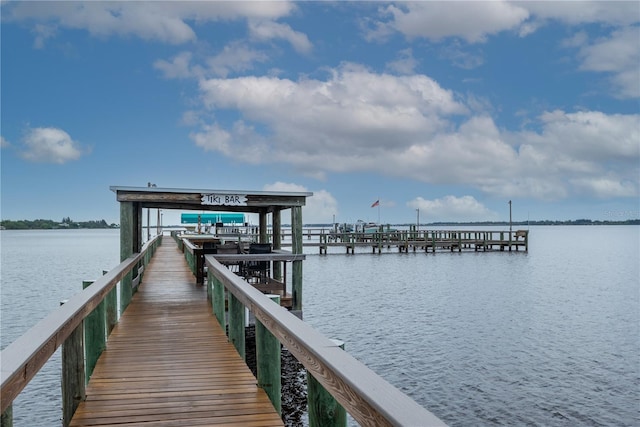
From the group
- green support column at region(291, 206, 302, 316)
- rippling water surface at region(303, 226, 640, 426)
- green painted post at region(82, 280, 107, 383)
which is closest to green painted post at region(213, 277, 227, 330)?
green painted post at region(82, 280, 107, 383)

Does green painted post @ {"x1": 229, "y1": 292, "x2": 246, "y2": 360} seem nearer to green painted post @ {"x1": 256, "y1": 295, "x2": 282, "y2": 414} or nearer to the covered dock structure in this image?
green painted post @ {"x1": 256, "y1": 295, "x2": 282, "y2": 414}

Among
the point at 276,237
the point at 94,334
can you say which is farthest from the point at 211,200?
the point at 94,334

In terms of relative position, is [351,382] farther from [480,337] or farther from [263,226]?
[263,226]

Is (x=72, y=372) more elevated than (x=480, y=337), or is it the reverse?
(x=72, y=372)

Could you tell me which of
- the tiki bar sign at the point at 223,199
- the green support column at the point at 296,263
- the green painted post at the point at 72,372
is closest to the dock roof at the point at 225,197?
the tiki bar sign at the point at 223,199

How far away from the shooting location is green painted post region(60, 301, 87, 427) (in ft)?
13.0

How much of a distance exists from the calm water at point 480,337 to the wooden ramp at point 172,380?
3.12 metres

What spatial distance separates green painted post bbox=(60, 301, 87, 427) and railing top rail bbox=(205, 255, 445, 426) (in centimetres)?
162

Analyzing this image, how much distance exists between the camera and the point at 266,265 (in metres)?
13.3

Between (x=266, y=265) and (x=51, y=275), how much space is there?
23987mm

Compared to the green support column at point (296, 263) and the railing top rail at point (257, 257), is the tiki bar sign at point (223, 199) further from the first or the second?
the railing top rail at point (257, 257)

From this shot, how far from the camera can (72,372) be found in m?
4.05

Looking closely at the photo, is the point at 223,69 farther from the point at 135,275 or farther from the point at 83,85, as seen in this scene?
the point at 135,275

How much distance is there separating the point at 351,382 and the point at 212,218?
36783 millimetres
